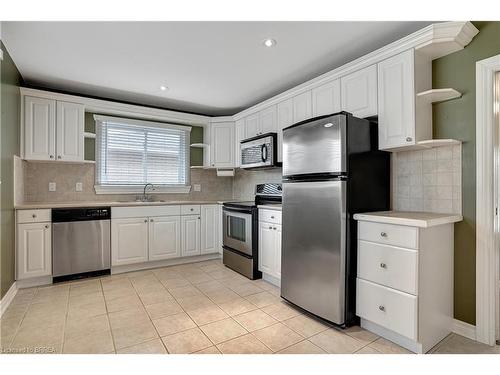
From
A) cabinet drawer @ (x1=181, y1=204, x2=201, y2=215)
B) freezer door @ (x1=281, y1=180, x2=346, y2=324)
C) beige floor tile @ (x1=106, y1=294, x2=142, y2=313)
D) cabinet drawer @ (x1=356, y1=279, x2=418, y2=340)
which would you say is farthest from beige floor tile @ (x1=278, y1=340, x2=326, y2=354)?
cabinet drawer @ (x1=181, y1=204, x2=201, y2=215)

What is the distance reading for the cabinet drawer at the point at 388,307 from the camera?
178 cm

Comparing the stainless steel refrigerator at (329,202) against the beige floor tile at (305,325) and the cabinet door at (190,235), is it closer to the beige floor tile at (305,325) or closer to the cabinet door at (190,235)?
the beige floor tile at (305,325)

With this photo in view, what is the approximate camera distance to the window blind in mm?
3887

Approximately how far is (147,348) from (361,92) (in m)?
2.70

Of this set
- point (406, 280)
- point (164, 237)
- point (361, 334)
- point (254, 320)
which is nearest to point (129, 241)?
point (164, 237)

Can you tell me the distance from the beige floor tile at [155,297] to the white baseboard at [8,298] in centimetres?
114

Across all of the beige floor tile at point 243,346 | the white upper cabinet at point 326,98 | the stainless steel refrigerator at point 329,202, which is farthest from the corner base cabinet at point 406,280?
the white upper cabinet at point 326,98

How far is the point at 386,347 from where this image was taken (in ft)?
6.14

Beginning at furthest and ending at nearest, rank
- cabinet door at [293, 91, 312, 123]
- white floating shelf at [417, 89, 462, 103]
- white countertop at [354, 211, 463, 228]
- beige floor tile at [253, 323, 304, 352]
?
1. cabinet door at [293, 91, 312, 123]
2. white floating shelf at [417, 89, 462, 103]
3. beige floor tile at [253, 323, 304, 352]
4. white countertop at [354, 211, 463, 228]

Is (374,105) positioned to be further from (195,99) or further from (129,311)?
(129,311)

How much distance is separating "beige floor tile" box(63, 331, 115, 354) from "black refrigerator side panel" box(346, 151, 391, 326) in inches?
71.0

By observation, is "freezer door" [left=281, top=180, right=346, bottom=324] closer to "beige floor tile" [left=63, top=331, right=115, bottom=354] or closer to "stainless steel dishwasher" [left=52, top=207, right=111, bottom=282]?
"beige floor tile" [left=63, top=331, right=115, bottom=354]
